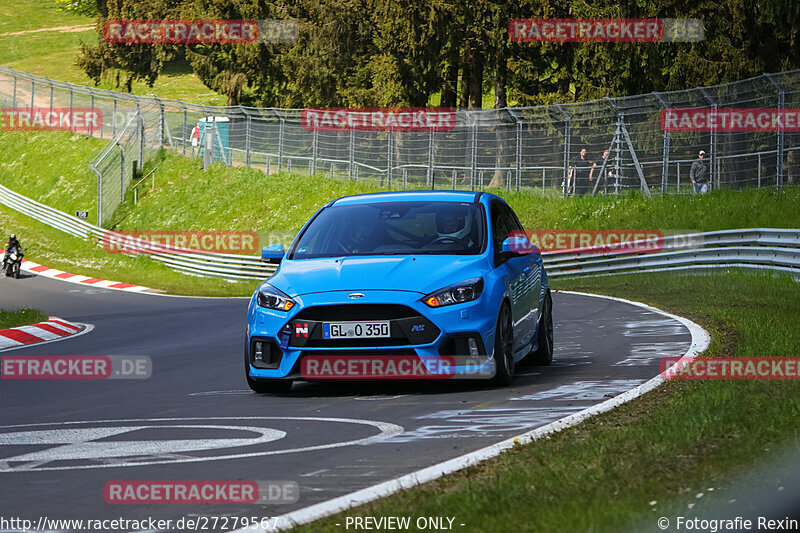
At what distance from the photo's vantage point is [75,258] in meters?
42.1

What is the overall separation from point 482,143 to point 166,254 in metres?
11.0

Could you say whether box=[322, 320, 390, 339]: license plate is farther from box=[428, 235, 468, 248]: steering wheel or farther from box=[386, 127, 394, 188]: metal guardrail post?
box=[386, 127, 394, 188]: metal guardrail post

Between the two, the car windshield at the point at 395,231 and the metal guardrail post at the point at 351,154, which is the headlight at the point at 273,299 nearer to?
the car windshield at the point at 395,231

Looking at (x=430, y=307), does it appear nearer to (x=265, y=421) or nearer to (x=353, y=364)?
(x=353, y=364)

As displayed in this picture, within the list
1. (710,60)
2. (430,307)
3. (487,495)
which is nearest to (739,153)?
(710,60)

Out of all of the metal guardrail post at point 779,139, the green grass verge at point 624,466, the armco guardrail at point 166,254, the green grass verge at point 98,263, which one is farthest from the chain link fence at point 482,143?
the green grass verge at point 624,466

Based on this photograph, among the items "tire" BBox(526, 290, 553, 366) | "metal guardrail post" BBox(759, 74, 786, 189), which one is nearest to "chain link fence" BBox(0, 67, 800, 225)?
"metal guardrail post" BBox(759, 74, 786, 189)

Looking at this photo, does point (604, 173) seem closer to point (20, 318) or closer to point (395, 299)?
point (20, 318)

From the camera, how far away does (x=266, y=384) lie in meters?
9.40

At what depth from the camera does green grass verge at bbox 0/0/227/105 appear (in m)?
104

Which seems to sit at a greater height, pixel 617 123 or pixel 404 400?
pixel 617 123

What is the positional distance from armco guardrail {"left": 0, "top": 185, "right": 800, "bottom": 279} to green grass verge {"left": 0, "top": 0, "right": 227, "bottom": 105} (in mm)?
60120

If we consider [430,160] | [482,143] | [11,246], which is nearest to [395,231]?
[482,143]

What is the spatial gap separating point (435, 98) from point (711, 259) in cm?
6959
